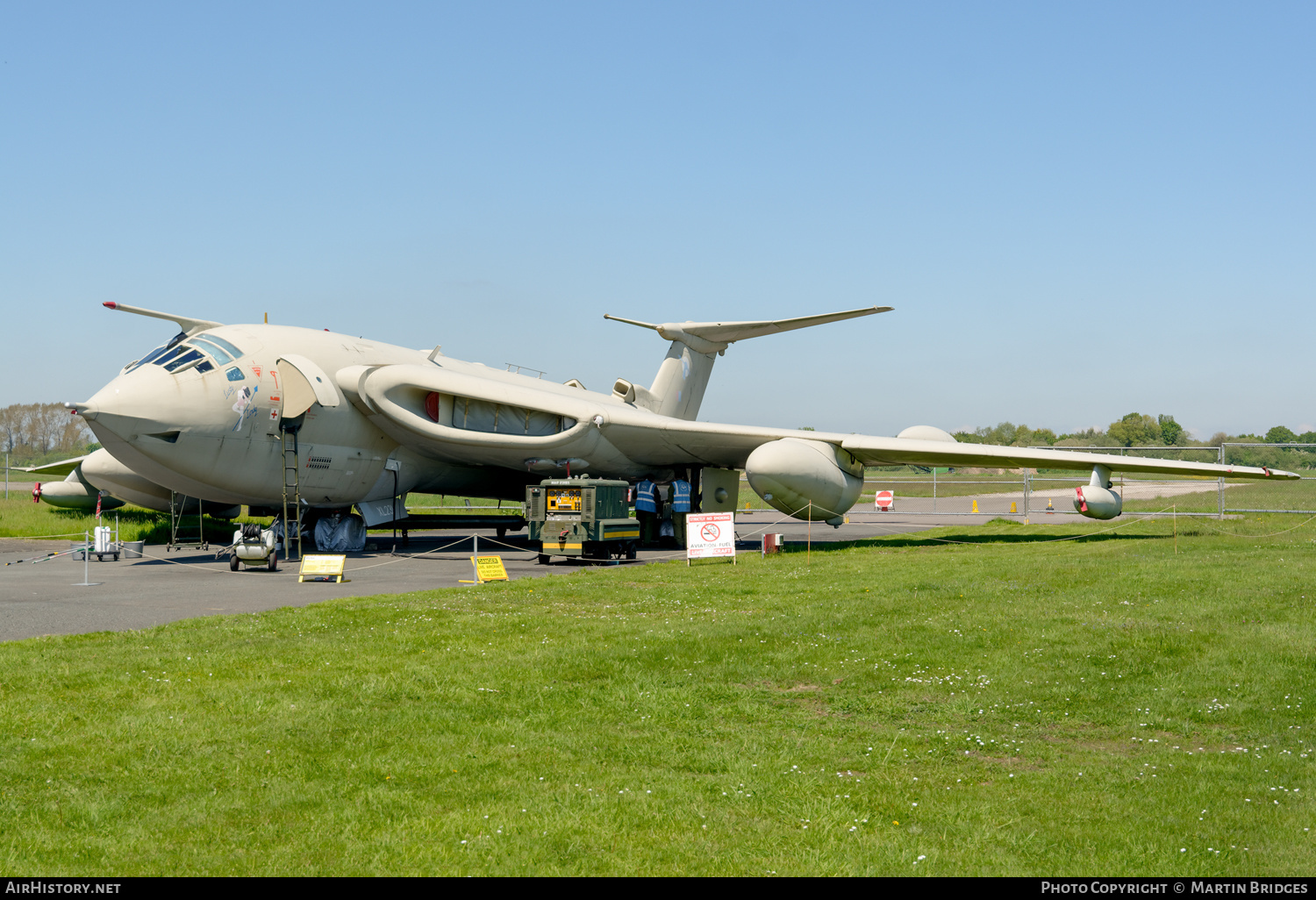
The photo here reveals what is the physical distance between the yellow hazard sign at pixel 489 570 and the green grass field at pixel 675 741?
12.1 ft

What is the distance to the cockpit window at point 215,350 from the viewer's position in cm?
2091

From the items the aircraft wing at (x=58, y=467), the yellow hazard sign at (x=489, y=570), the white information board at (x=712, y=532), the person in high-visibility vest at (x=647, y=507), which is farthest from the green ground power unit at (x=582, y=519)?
the aircraft wing at (x=58, y=467)

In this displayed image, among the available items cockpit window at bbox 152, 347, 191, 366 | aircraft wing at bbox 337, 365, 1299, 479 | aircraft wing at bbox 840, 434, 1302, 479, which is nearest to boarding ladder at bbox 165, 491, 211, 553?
cockpit window at bbox 152, 347, 191, 366

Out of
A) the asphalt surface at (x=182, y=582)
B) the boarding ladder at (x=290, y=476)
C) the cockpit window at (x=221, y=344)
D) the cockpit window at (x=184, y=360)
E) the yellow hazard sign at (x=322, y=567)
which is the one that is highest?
the cockpit window at (x=221, y=344)

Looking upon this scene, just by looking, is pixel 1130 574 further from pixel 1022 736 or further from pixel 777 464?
pixel 1022 736

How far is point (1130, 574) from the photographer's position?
16.3 m

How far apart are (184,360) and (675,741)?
17107mm

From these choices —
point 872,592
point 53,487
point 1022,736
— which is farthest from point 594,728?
point 53,487

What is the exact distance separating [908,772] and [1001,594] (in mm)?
8645

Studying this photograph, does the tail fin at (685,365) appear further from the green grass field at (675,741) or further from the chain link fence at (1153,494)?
the green grass field at (675,741)

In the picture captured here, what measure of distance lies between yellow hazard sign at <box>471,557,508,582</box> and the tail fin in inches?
481

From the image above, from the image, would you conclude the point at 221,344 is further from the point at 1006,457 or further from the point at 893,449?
the point at 1006,457

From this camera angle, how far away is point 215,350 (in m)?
21.1

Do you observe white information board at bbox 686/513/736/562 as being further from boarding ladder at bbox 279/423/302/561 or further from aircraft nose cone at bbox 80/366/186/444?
aircraft nose cone at bbox 80/366/186/444
